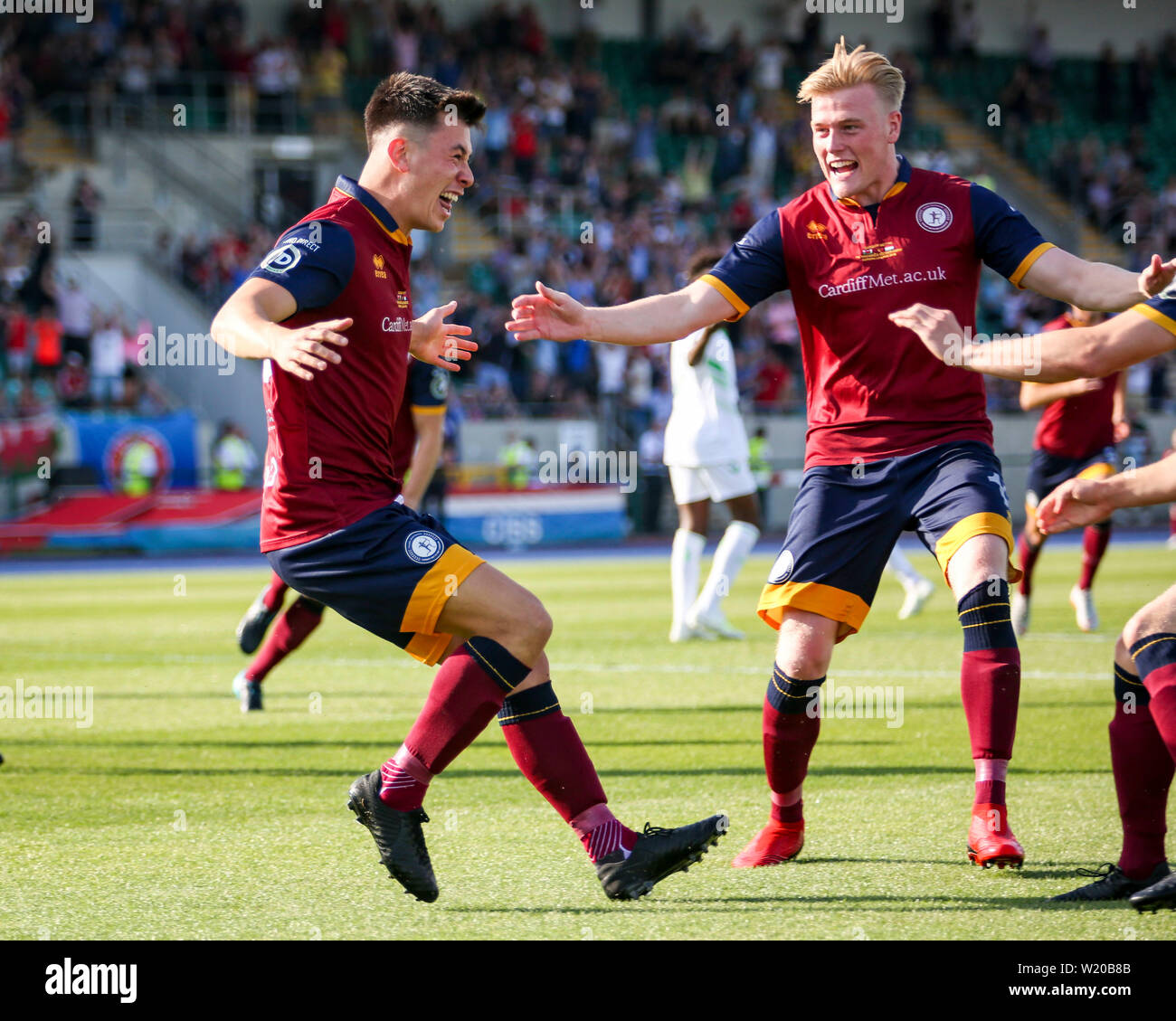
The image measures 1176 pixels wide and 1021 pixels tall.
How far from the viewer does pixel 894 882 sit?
457cm

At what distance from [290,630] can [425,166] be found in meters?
4.05

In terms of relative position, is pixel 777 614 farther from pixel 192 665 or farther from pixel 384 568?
pixel 192 665

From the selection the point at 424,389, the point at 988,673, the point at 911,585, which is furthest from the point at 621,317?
the point at 911,585

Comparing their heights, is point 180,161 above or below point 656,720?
above

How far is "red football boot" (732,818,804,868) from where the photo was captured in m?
4.93

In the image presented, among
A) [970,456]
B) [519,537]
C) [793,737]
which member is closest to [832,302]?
[970,456]

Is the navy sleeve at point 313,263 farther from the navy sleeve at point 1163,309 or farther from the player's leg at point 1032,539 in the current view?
the player's leg at point 1032,539

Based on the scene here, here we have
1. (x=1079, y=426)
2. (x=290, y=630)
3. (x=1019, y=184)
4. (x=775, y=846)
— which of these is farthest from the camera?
(x=1019, y=184)

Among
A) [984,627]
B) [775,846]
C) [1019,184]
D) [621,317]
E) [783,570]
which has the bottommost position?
[775,846]

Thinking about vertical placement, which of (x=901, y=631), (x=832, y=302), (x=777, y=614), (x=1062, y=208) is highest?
(x=1062, y=208)

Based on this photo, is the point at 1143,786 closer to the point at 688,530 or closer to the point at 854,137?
the point at 854,137

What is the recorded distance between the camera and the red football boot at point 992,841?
14.9 feet

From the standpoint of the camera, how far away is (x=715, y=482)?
11.0 metres
